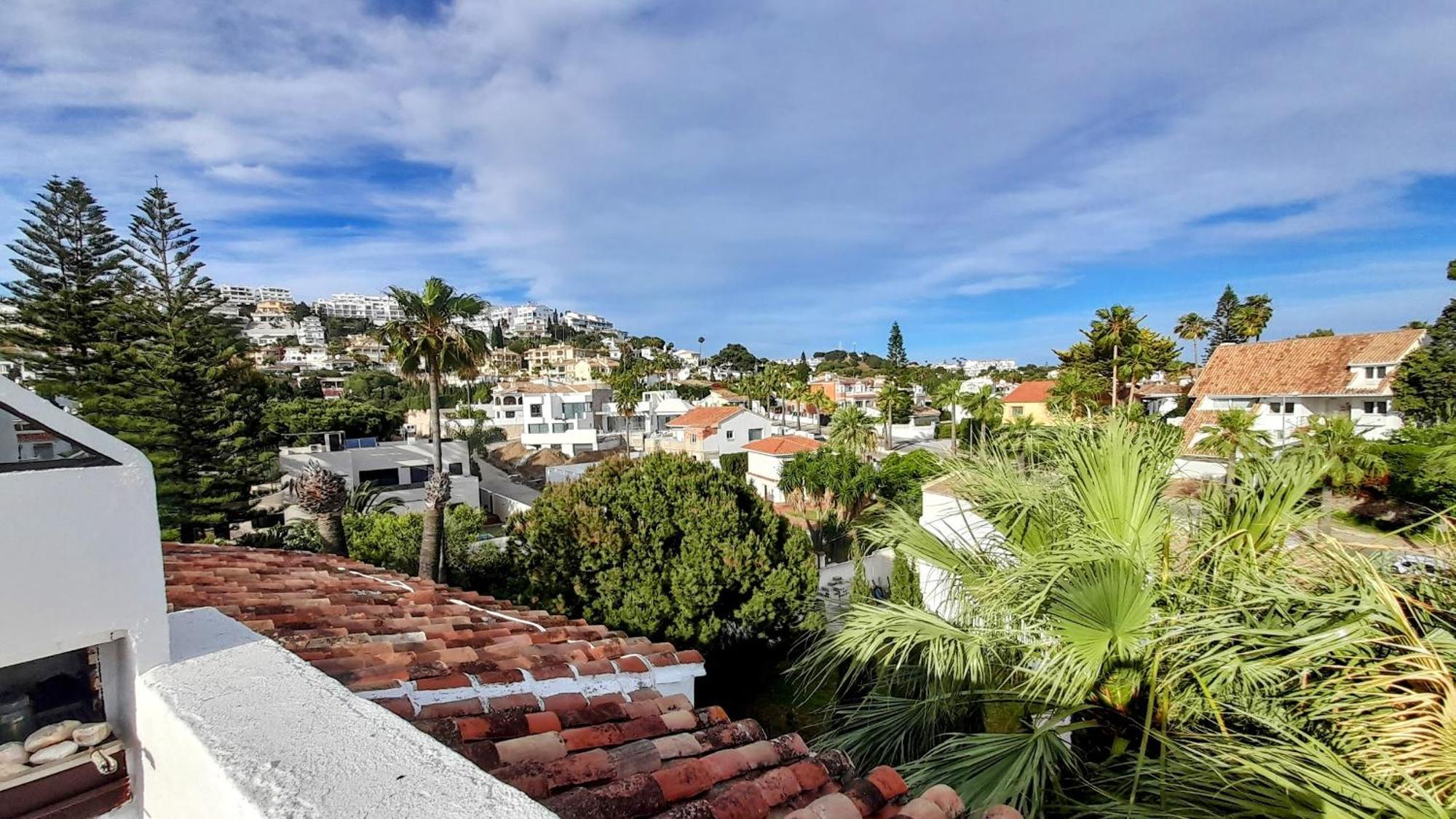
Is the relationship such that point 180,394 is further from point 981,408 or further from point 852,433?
point 981,408

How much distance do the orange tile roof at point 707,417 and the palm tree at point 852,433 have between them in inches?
285

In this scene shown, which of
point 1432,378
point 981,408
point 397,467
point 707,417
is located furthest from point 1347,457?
point 707,417

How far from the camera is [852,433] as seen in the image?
34.0 metres

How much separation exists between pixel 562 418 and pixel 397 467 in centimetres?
2164

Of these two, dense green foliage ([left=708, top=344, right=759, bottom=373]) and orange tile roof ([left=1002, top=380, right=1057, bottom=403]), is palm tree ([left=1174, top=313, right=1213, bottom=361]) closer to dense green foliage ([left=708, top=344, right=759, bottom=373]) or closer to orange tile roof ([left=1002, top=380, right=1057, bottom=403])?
orange tile roof ([left=1002, top=380, right=1057, bottom=403])

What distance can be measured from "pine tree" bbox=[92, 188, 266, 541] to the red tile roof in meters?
17.5

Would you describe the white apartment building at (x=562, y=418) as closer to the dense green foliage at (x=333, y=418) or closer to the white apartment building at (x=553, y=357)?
the dense green foliage at (x=333, y=418)

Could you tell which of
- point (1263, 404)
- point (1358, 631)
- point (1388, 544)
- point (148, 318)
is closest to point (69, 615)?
point (1358, 631)

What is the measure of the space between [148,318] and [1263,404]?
133 feet

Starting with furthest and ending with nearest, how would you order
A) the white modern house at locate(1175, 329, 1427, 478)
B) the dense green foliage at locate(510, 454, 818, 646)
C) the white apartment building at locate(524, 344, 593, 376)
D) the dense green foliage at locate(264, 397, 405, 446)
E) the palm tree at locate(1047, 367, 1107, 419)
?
1. the white apartment building at locate(524, 344, 593, 376)
2. the dense green foliage at locate(264, 397, 405, 446)
3. the palm tree at locate(1047, 367, 1107, 419)
4. the white modern house at locate(1175, 329, 1427, 478)
5. the dense green foliage at locate(510, 454, 818, 646)

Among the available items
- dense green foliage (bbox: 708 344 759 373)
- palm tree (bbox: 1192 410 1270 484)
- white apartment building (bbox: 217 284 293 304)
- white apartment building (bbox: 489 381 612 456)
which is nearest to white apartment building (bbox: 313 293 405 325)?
white apartment building (bbox: 217 284 293 304)

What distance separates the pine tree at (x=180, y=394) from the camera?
1767cm

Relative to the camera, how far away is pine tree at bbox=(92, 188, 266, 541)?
17672 mm

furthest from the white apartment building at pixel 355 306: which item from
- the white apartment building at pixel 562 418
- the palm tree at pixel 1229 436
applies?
the palm tree at pixel 1229 436
